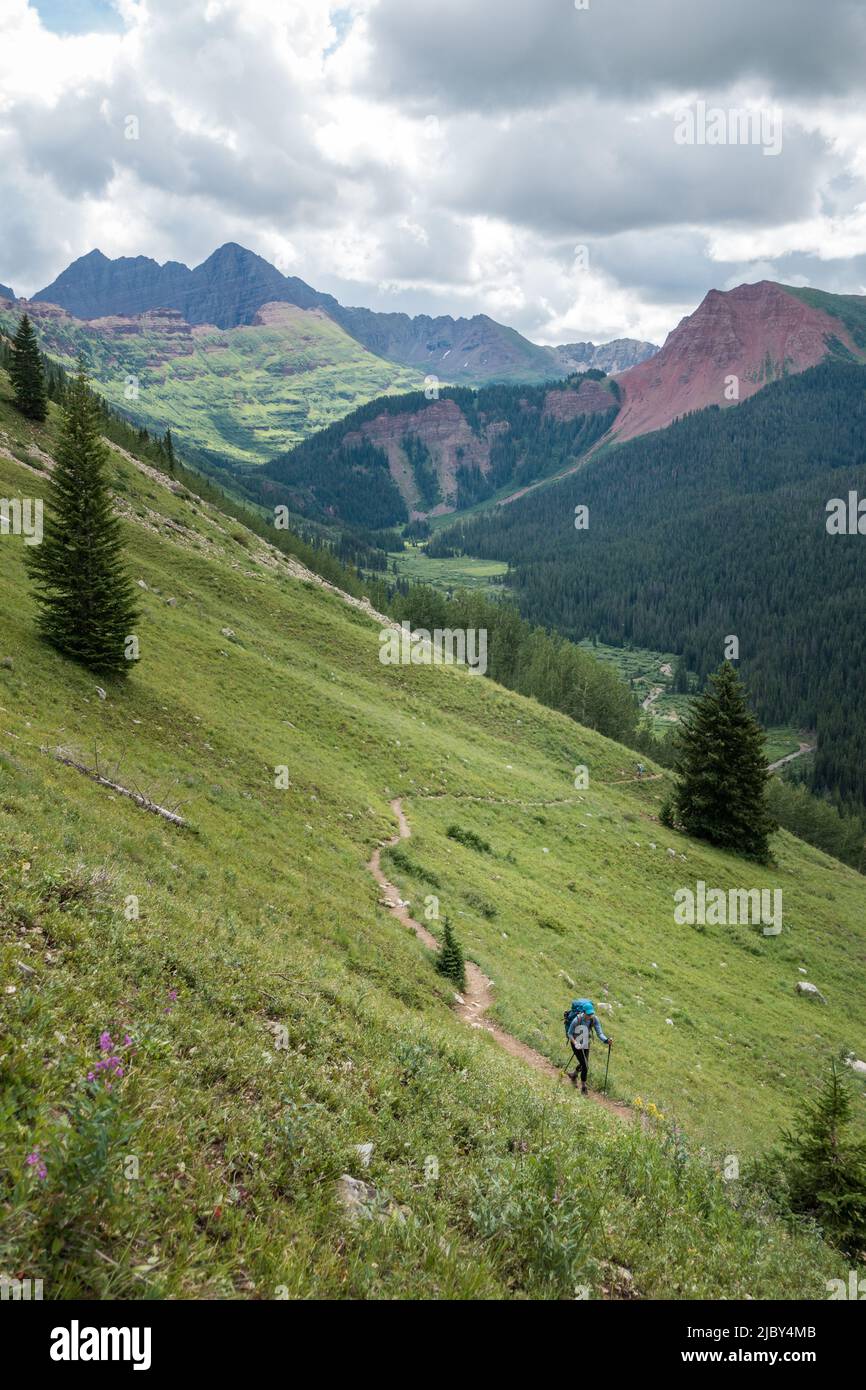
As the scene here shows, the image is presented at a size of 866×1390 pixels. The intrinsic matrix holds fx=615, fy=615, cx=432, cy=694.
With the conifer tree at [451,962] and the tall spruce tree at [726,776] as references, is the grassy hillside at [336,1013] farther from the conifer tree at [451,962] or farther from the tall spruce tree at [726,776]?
the tall spruce tree at [726,776]

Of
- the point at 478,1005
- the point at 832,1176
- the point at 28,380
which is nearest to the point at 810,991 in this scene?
the point at 478,1005

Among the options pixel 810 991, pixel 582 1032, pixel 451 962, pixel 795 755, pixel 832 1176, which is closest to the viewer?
pixel 832 1176

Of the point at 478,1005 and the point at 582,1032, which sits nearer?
the point at 582,1032

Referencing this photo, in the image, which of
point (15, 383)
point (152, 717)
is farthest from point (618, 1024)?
point (15, 383)

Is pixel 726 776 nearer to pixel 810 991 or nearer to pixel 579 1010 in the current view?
pixel 810 991

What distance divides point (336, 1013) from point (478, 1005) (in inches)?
325

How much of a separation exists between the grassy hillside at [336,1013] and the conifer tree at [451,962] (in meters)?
0.49

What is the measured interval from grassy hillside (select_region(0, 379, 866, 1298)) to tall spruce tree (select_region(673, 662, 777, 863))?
10.1 feet

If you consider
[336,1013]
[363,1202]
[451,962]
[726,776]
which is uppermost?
[363,1202]

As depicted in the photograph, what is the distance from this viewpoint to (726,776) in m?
41.8

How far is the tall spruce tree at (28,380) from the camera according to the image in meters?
58.4

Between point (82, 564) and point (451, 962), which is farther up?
point (82, 564)
